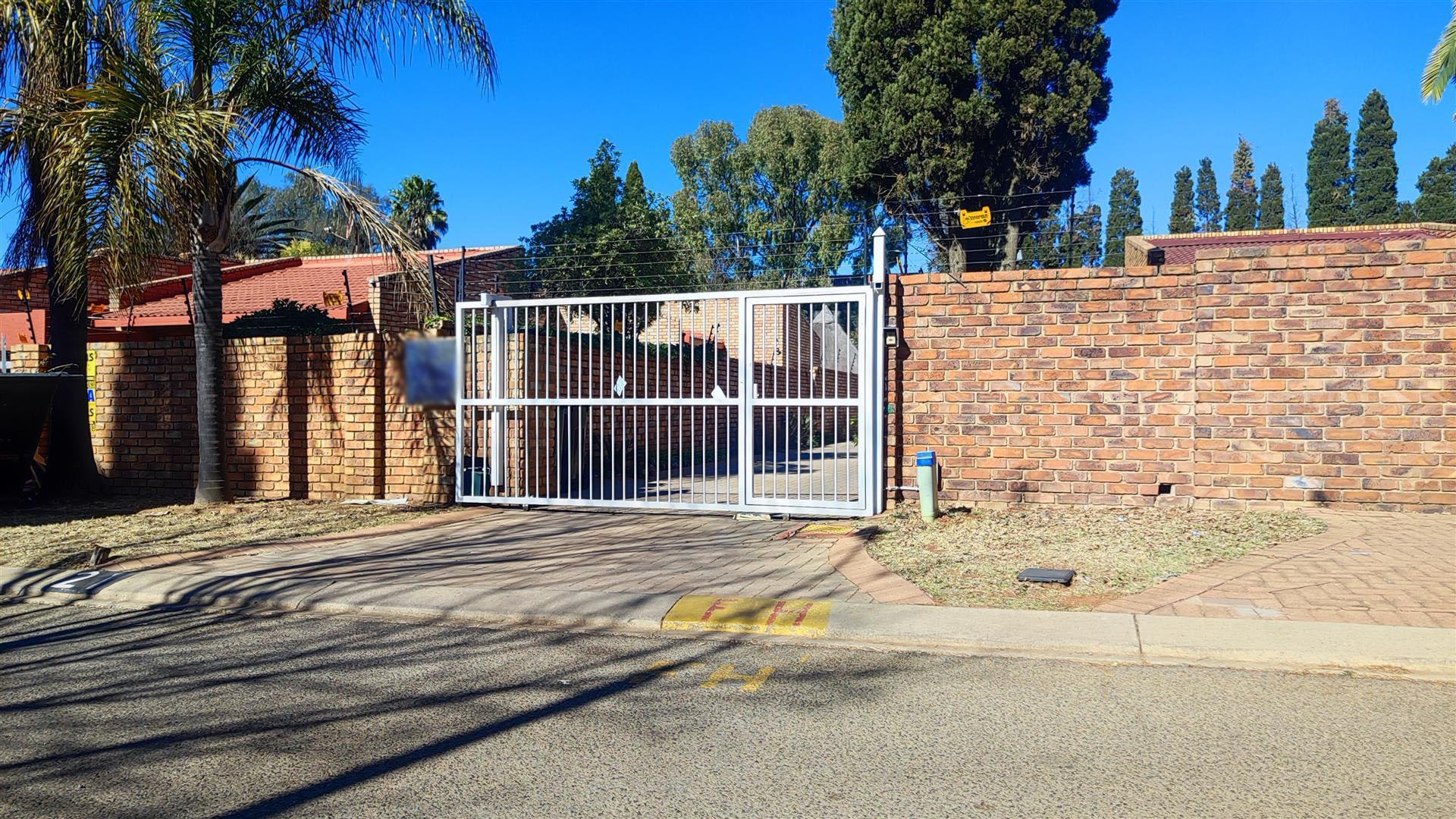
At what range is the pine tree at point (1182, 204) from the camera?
56650mm

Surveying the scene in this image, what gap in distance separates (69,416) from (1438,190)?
51.5 meters

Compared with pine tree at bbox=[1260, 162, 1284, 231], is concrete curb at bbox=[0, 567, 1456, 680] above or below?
below

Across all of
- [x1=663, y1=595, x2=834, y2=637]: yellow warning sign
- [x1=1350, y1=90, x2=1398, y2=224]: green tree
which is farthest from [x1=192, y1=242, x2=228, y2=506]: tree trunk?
[x1=1350, y1=90, x2=1398, y2=224]: green tree

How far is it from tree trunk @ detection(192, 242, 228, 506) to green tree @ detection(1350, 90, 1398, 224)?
44.6 m

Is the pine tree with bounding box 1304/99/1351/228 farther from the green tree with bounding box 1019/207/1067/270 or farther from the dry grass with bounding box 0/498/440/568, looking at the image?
the dry grass with bounding box 0/498/440/568

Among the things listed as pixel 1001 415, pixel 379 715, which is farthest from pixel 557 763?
pixel 1001 415

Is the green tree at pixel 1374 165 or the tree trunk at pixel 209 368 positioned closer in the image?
the tree trunk at pixel 209 368

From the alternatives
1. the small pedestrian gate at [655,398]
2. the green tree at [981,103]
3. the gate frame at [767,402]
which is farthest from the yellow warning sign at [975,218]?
the green tree at [981,103]

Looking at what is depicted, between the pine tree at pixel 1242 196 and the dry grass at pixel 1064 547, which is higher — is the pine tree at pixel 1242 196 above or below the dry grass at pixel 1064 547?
above

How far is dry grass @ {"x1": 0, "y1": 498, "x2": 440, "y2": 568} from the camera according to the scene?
9.02 metres

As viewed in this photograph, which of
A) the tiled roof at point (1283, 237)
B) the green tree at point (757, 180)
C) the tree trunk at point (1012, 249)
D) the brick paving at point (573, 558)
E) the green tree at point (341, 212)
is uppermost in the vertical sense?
the green tree at point (757, 180)

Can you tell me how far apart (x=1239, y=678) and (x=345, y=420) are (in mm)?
9823

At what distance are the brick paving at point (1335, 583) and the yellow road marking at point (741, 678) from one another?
2.45 metres

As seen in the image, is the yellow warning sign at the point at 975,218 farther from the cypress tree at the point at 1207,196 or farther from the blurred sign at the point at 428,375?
the cypress tree at the point at 1207,196
